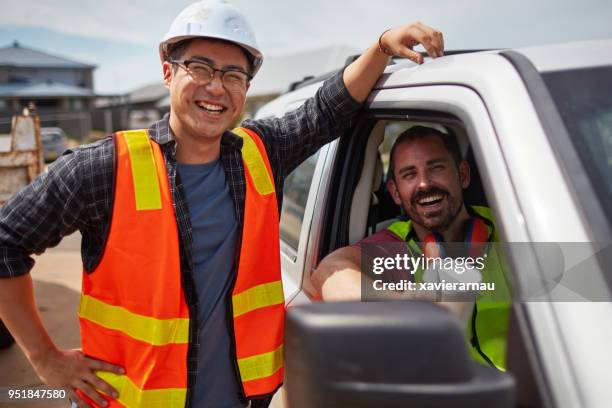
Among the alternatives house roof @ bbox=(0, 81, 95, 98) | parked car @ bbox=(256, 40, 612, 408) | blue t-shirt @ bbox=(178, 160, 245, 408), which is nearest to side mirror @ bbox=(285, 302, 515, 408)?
parked car @ bbox=(256, 40, 612, 408)

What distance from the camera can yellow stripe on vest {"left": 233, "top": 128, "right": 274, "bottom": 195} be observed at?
196 cm

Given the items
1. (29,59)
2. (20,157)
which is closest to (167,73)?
(20,157)

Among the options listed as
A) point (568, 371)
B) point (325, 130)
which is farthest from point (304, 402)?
point (325, 130)

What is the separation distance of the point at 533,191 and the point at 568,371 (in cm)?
35

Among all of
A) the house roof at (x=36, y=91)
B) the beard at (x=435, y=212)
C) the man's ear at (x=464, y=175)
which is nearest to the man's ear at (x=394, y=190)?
the beard at (x=435, y=212)

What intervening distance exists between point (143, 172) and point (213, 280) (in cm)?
42

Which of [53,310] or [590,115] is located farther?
[53,310]

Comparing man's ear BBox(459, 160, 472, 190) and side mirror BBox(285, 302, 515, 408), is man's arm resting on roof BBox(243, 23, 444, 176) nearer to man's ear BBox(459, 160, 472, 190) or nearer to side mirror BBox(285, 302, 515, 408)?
man's ear BBox(459, 160, 472, 190)

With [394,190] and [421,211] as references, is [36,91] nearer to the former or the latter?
[394,190]

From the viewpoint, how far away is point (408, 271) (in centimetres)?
169

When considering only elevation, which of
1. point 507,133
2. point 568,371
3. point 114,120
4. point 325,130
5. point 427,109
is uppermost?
point 114,120

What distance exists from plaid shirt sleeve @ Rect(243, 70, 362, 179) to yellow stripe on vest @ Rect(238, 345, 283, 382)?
2.41 feet

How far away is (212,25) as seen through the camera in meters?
1.88

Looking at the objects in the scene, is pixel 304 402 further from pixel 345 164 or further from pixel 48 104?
pixel 48 104
